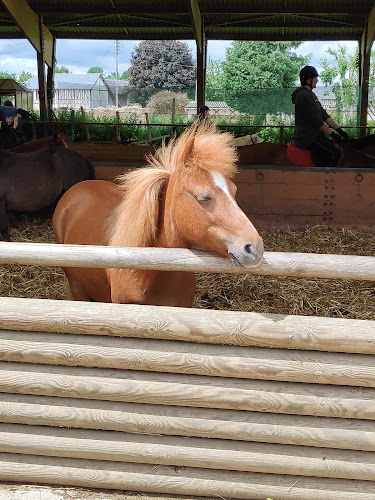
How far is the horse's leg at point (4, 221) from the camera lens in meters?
6.76

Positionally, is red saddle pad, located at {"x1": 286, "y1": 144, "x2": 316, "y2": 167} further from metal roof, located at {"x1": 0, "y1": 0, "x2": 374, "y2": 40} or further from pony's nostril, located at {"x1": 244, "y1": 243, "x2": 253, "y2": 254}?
metal roof, located at {"x1": 0, "y1": 0, "x2": 374, "y2": 40}

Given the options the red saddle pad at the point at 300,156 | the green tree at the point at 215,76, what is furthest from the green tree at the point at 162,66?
the red saddle pad at the point at 300,156

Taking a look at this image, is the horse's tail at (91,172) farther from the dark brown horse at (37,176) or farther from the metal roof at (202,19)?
the metal roof at (202,19)

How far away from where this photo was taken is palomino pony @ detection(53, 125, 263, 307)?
240cm

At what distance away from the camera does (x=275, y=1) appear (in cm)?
1409

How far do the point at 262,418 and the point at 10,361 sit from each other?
50.6 inches

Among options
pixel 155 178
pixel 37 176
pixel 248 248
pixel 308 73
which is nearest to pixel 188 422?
pixel 248 248

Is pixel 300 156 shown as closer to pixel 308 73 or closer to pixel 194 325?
pixel 308 73

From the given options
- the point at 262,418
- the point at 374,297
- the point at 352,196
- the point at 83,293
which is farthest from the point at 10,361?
the point at 352,196

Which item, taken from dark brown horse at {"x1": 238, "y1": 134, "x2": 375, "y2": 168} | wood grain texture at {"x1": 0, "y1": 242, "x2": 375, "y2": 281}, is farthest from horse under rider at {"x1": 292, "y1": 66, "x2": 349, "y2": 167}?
wood grain texture at {"x1": 0, "y1": 242, "x2": 375, "y2": 281}

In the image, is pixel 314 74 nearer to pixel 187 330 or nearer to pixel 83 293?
pixel 83 293

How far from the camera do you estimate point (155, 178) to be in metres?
2.83

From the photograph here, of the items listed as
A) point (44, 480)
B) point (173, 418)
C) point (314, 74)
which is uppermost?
point (314, 74)

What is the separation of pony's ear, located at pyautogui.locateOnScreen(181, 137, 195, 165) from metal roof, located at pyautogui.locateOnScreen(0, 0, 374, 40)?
12.2 meters
